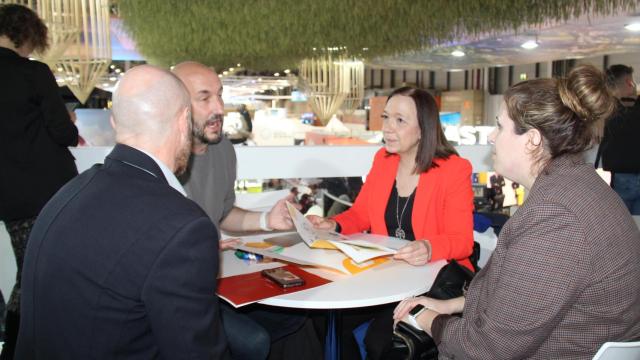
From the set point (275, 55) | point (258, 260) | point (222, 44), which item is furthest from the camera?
point (275, 55)

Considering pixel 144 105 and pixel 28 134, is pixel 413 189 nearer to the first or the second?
pixel 144 105

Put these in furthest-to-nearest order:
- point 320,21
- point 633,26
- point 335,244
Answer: point 633,26, point 320,21, point 335,244

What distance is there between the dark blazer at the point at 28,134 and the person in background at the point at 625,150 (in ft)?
12.2

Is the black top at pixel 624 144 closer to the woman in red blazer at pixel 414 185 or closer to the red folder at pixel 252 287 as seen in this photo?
the woman in red blazer at pixel 414 185

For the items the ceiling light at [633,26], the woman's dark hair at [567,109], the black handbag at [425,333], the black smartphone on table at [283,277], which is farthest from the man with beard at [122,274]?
the ceiling light at [633,26]

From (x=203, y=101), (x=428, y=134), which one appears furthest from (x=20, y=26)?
(x=428, y=134)

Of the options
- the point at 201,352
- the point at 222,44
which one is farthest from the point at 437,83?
the point at 201,352

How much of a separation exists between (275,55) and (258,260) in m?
7.98

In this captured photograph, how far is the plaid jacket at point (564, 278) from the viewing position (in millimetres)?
1175

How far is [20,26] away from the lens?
97.9 inches

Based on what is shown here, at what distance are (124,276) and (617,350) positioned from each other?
1050 mm

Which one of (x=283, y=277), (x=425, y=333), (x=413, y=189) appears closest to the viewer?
(x=425, y=333)

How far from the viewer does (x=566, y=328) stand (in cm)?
124

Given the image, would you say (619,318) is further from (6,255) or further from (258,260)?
(6,255)
